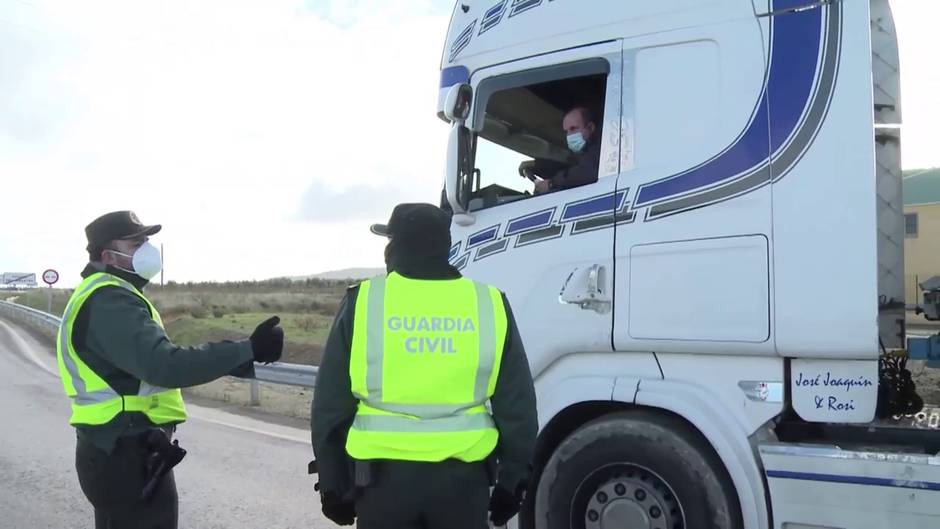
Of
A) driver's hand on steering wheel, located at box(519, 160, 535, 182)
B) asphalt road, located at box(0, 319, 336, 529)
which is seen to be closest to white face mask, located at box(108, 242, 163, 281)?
driver's hand on steering wheel, located at box(519, 160, 535, 182)

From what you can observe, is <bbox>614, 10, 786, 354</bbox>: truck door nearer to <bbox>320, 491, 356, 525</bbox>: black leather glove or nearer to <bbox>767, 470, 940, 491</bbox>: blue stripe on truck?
<bbox>767, 470, 940, 491</bbox>: blue stripe on truck

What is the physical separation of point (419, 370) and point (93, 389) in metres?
1.46

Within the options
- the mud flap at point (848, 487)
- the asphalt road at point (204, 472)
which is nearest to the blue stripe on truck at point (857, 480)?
the mud flap at point (848, 487)

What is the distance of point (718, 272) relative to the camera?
3.40 meters

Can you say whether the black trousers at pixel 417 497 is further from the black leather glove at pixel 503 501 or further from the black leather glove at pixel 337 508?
the black leather glove at pixel 503 501

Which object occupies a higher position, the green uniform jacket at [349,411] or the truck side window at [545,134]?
the truck side window at [545,134]

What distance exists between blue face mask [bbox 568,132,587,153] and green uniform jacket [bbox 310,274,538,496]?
1.74 meters

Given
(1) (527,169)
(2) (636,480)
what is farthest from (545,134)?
(2) (636,480)

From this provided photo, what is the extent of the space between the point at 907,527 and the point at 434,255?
2167 millimetres

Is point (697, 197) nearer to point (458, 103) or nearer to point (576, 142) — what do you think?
point (576, 142)

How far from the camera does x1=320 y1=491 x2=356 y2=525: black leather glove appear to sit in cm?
245

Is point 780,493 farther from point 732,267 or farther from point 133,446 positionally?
point 133,446

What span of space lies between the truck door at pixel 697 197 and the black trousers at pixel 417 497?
1432mm

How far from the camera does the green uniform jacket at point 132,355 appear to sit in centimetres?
288
